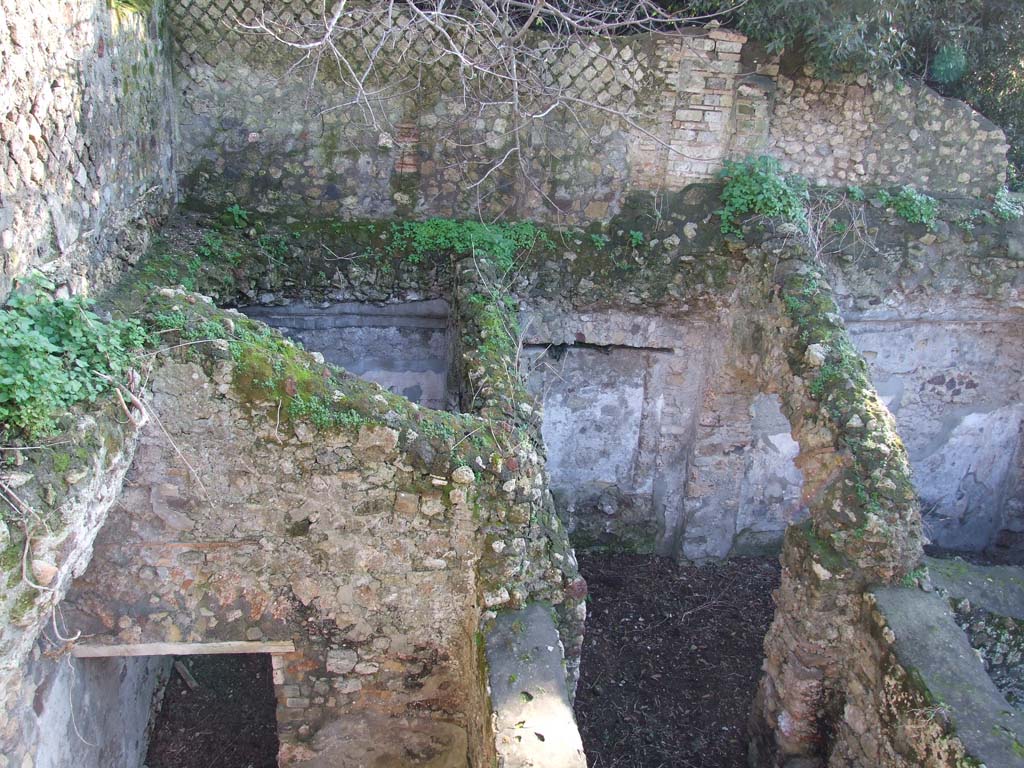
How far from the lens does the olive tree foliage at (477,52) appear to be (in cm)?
595

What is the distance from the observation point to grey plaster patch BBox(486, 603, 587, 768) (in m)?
3.29

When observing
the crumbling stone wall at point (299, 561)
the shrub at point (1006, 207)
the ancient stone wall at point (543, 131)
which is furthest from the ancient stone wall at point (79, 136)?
the shrub at point (1006, 207)

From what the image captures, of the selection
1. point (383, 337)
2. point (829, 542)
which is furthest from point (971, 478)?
point (383, 337)

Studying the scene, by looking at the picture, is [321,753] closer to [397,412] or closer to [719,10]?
[397,412]

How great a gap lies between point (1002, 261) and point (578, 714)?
17.1 ft

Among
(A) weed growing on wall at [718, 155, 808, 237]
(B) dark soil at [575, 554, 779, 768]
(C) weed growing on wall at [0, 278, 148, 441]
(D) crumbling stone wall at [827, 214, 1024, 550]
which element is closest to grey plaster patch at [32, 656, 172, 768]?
(C) weed growing on wall at [0, 278, 148, 441]

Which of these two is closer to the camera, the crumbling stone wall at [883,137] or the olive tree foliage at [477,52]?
the olive tree foliage at [477,52]

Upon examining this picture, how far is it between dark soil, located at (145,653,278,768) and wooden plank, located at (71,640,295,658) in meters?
1.69

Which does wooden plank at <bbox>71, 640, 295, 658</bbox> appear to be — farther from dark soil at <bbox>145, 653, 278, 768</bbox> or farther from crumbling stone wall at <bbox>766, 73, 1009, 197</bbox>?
crumbling stone wall at <bbox>766, 73, 1009, 197</bbox>

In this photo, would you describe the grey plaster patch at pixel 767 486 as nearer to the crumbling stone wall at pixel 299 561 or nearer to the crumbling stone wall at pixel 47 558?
the crumbling stone wall at pixel 299 561

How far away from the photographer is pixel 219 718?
5707 mm

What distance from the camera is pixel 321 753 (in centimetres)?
445

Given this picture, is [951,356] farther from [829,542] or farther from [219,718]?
[219,718]

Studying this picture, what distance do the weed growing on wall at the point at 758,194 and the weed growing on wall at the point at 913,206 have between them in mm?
814
